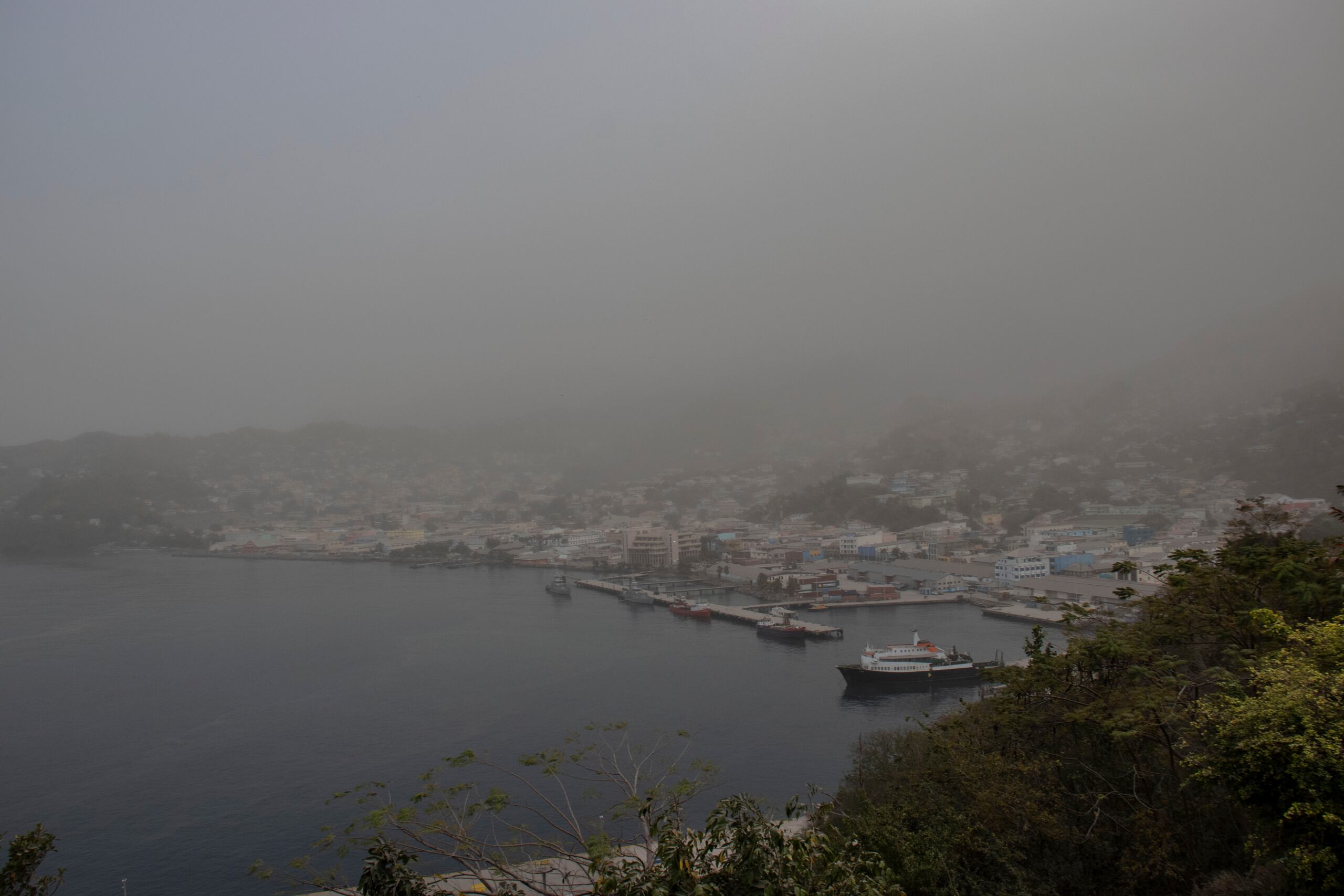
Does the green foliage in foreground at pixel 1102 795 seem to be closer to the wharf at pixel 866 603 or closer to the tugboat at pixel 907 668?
the tugboat at pixel 907 668

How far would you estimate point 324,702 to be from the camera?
9.00m

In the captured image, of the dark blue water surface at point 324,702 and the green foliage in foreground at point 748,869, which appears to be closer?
the green foliage in foreground at point 748,869

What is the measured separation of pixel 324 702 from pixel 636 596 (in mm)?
8192

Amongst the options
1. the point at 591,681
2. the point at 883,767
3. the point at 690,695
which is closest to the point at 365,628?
the point at 591,681

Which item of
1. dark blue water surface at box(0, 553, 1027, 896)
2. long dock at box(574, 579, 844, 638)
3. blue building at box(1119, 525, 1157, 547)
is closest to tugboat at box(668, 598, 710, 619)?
long dock at box(574, 579, 844, 638)

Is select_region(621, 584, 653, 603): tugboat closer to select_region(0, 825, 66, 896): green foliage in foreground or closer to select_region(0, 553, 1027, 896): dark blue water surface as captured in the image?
select_region(0, 553, 1027, 896): dark blue water surface

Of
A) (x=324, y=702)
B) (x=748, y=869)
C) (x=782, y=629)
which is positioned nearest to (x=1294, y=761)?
(x=748, y=869)

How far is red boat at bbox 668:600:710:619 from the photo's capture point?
14.4 m

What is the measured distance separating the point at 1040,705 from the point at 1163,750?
47 cm

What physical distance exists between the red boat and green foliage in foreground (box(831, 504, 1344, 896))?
10471 mm

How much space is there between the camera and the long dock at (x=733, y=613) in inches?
486

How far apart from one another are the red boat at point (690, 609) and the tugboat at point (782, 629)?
125cm

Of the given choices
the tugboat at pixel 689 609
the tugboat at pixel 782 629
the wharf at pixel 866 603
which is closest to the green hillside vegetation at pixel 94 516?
the tugboat at pixel 689 609

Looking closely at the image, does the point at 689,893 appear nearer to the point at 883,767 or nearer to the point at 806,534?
the point at 883,767
